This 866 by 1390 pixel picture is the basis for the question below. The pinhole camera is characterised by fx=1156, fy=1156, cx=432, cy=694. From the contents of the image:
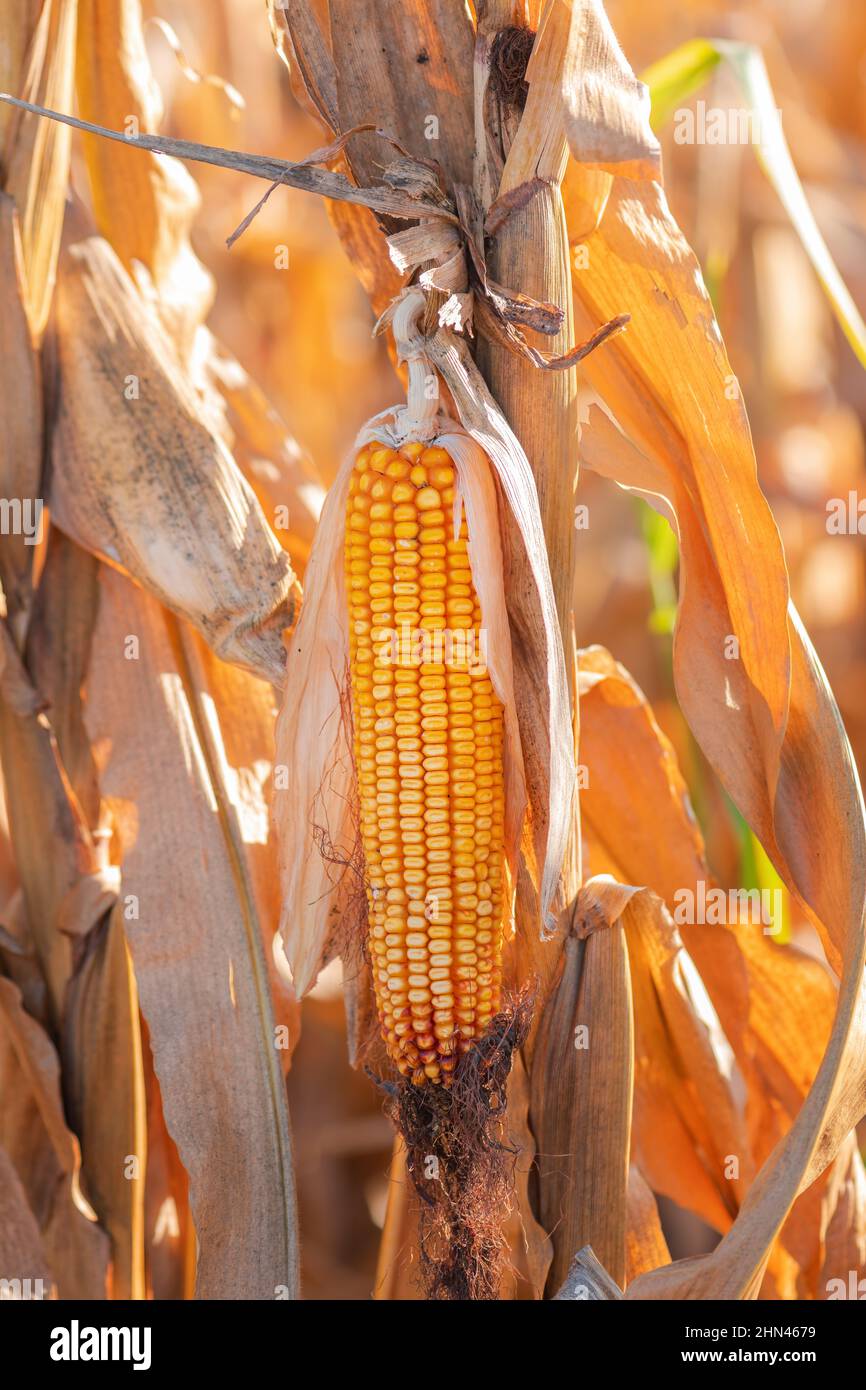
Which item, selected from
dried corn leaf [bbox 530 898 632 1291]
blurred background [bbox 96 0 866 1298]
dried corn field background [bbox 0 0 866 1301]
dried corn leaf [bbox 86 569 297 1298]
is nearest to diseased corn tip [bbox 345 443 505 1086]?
dried corn field background [bbox 0 0 866 1301]

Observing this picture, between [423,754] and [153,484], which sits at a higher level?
[153,484]

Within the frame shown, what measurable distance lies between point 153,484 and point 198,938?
1.59ft

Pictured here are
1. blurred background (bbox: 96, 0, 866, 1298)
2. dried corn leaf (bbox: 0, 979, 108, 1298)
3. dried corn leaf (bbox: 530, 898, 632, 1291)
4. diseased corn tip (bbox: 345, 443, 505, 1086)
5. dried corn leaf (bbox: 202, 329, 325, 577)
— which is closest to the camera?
diseased corn tip (bbox: 345, 443, 505, 1086)

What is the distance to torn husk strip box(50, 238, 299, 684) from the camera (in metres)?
1.19

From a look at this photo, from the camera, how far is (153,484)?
1.20 m

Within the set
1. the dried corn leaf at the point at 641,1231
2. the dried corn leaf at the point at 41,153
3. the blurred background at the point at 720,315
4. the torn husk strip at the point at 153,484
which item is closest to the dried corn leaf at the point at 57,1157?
the torn husk strip at the point at 153,484

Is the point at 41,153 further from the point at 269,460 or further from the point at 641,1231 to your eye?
the point at 641,1231

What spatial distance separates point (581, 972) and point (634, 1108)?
0.33 metres

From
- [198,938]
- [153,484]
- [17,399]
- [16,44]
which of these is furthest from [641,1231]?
[16,44]

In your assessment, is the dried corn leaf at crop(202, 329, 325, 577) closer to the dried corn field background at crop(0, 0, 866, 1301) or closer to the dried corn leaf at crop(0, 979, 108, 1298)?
the dried corn field background at crop(0, 0, 866, 1301)

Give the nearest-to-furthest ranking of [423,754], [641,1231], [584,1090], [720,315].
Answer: [423,754] < [584,1090] < [641,1231] < [720,315]

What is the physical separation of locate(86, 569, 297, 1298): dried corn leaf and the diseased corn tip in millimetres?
275

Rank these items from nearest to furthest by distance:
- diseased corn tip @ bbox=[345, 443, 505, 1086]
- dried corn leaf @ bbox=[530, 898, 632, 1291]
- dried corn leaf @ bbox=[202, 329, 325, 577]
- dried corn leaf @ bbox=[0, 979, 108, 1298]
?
diseased corn tip @ bbox=[345, 443, 505, 1086], dried corn leaf @ bbox=[530, 898, 632, 1291], dried corn leaf @ bbox=[0, 979, 108, 1298], dried corn leaf @ bbox=[202, 329, 325, 577]

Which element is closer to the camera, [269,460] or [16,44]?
[16,44]
